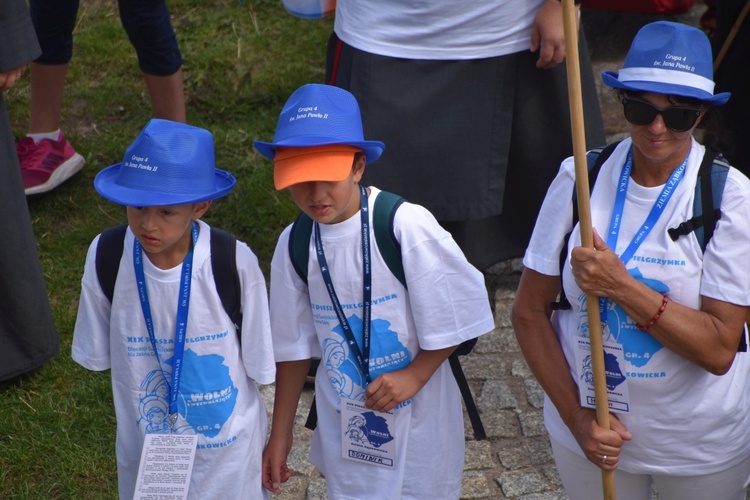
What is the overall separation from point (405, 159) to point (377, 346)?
58.0 inches

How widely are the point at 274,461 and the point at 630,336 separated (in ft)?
3.64

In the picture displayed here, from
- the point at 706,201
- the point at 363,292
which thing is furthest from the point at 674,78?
the point at 363,292

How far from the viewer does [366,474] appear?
2.97 meters

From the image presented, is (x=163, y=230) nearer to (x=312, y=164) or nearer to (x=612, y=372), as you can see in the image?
(x=312, y=164)

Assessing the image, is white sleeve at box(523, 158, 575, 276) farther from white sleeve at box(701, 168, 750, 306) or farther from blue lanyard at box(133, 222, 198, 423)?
blue lanyard at box(133, 222, 198, 423)

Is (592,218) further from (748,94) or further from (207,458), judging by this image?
(748,94)

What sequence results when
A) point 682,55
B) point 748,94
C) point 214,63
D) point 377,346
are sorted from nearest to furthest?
point 682,55 → point 377,346 → point 748,94 → point 214,63

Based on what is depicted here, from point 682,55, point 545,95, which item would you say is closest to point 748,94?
point 545,95

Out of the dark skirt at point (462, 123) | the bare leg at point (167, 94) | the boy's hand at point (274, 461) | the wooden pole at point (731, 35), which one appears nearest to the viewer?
the boy's hand at point (274, 461)

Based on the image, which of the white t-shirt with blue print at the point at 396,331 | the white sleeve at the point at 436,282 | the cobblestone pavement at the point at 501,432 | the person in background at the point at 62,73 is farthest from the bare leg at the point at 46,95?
the white sleeve at the point at 436,282

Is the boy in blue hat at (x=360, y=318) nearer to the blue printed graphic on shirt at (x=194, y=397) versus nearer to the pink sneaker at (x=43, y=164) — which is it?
the blue printed graphic on shirt at (x=194, y=397)

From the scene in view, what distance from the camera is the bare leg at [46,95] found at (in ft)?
18.5

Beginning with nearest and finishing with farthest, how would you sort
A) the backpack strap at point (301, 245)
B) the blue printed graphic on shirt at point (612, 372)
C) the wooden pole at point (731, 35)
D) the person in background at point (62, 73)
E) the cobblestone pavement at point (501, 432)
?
the blue printed graphic on shirt at point (612, 372) < the backpack strap at point (301, 245) < the cobblestone pavement at point (501, 432) < the wooden pole at point (731, 35) < the person in background at point (62, 73)

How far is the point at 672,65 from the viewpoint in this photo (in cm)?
256
